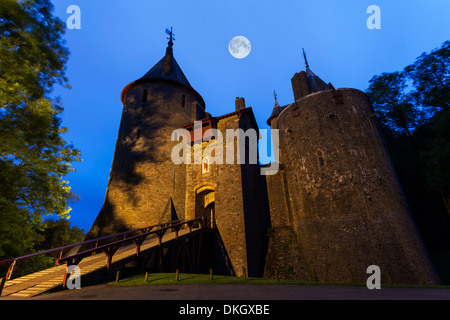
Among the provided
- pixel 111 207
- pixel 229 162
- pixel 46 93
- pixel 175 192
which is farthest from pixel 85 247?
pixel 229 162

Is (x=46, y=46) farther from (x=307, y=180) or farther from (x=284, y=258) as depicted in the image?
(x=284, y=258)

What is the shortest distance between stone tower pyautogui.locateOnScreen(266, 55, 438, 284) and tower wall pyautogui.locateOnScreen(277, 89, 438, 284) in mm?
43

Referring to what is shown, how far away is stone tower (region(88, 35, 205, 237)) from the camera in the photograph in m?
15.7

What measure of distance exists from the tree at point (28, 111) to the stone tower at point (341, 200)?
1366 centimetres

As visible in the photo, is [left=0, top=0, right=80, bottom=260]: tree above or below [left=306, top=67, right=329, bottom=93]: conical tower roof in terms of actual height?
below

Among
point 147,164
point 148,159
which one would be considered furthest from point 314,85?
point 147,164

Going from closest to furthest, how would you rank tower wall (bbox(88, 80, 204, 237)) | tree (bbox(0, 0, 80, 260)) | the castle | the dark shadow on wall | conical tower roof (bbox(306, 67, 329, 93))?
tree (bbox(0, 0, 80, 260)) → the castle → the dark shadow on wall → tower wall (bbox(88, 80, 204, 237)) → conical tower roof (bbox(306, 67, 329, 93))

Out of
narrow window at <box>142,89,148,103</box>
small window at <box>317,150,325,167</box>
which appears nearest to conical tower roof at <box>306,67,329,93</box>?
small window at <box>317,150,325,167</box>

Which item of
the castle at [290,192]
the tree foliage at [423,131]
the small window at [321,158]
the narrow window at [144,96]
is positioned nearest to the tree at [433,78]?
the tree foliage at [423,131]

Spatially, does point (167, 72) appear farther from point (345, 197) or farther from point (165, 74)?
point (345, 197)

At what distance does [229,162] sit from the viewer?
15.9 m

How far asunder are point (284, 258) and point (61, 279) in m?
12.0

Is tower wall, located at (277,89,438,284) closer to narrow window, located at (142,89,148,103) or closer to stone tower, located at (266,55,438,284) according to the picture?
stone tower, located at (266,55,438,284)

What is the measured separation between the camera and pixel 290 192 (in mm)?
15219
